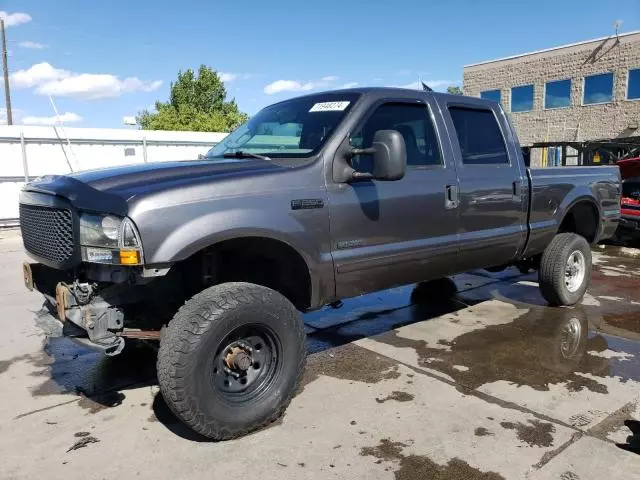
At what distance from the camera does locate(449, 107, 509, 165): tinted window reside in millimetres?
4562

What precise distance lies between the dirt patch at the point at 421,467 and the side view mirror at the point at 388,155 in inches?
63.4

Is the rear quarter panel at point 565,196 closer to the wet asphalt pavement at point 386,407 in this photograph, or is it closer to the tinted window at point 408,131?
the wet asphalt pavement at point 386,407

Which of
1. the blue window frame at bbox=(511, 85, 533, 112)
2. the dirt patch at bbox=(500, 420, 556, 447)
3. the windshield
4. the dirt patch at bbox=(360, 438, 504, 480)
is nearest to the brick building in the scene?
the blue window frame at bbox=(511, 85, 533, 112)

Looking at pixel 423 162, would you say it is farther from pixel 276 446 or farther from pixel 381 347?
pixel 276 446

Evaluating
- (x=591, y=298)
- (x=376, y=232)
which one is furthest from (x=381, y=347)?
(x=591, y=298)

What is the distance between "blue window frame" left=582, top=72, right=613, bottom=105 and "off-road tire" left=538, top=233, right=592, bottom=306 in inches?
911

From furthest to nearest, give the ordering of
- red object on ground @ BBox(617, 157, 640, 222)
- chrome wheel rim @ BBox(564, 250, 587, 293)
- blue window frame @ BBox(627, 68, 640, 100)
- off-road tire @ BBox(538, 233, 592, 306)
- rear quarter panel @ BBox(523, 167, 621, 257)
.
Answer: blue window frame @ BBox(627, 68, 640, 100)
red object on ground @ BBox(617, 157, 640, 222)
chrome wheel rim @ BBox(564, 250, 587, 293)
off-road tire @ BBox(538, 233, 592, 306)
rear quarter panel @ BBox(523, 167, 621, 257)

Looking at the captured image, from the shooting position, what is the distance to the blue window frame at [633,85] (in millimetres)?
24219

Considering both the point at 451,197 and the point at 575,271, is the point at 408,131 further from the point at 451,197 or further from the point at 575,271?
the point at 575,271

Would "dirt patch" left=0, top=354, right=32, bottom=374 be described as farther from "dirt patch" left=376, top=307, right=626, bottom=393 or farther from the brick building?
the brick building

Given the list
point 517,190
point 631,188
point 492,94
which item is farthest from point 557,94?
point 517,190

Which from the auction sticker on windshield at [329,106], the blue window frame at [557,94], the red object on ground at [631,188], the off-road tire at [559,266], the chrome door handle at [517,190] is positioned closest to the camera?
the auction sticker on windshield at [329,106]

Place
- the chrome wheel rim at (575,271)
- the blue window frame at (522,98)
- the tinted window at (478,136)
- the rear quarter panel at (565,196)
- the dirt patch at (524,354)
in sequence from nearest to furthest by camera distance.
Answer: the dirt patch at (524,354) → the tinted window at (478,136) → the rear quarter panel at (565,196) → the chrome wheel rim at (575,271) → the blue window frame at (522,98)

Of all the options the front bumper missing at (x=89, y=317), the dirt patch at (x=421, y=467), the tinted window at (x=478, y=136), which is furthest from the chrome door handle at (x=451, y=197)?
the front bumper missing at (x=89, y=317)
